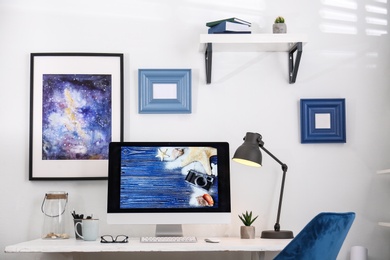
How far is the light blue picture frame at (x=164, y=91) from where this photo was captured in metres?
3.51

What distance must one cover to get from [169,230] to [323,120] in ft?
3.30

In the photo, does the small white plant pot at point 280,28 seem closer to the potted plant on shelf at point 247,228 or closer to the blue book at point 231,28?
the blue book at point 231,28

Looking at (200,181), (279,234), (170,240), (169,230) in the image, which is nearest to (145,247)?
(170,240)

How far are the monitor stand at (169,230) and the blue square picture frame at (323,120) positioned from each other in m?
0.82

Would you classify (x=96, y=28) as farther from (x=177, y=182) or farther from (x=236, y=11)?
(x=177, y=182)

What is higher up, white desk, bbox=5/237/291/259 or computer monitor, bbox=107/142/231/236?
computer monitor, bbox=107/142/231/236

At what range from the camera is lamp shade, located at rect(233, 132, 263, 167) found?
3.19m

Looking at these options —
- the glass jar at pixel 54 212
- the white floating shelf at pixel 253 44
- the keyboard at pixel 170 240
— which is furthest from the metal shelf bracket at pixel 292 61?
the glass jar at pixel 54 212

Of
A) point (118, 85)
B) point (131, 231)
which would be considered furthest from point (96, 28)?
point (131, 231)

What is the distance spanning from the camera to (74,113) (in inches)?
138

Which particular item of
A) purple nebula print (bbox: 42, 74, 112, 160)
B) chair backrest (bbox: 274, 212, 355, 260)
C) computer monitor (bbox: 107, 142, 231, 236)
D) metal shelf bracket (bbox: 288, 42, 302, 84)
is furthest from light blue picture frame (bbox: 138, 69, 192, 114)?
chair backrest (bbox: 274, 212, 355, 260)

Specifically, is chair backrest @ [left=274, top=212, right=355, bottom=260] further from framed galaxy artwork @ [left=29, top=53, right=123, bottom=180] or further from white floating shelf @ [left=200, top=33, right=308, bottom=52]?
framed galaxy artwork @ [left=29, top=53, right=123, bottom=180]

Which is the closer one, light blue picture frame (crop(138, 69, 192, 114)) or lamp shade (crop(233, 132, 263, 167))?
lamp shade (crop(233, 132, 263, 167))

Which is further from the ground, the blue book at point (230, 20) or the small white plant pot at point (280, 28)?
the blue book at point (230, 20)
